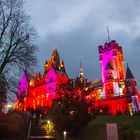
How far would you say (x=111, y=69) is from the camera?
80000 millimetres

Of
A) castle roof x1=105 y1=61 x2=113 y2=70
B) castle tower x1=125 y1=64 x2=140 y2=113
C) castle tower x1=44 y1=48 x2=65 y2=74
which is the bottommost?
castle tower x1=125 y1=64 x2=140 y2=113

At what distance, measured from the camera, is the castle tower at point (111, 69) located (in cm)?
7490

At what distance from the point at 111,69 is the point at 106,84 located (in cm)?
605

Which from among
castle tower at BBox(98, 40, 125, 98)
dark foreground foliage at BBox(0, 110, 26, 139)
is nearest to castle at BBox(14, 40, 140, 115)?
castle tower at BBox(98, 40, 125, 98)

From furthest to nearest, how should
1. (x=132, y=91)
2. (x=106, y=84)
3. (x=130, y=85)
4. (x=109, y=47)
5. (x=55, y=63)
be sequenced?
(x=55, y=63)
(x=109, y=47)
(x=106, y=84)
(x=130, y=85)
(x=132, y=91)

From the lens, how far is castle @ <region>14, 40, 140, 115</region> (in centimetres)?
6512

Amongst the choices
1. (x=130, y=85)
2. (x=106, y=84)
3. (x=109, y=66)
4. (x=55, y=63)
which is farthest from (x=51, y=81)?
(x=130, y=85)

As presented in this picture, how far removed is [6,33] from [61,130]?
1025cm

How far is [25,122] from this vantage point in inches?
1016

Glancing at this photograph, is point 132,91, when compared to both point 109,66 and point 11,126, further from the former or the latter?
point 11,126

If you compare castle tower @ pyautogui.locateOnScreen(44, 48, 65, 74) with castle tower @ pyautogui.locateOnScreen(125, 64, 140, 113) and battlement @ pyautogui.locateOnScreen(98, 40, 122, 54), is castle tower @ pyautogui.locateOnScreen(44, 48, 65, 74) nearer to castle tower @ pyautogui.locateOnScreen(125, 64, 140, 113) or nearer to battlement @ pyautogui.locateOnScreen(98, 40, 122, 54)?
battlement @ pyautogui.locateOnScreen(98, 40, 122, 54)

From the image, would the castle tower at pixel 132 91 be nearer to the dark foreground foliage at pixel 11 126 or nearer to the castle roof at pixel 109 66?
the castle roof at pixel 109 66

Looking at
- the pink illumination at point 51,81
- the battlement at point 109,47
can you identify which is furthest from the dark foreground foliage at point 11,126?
the battlement at point 109,47

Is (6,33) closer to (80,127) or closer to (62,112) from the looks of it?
(62,112)
